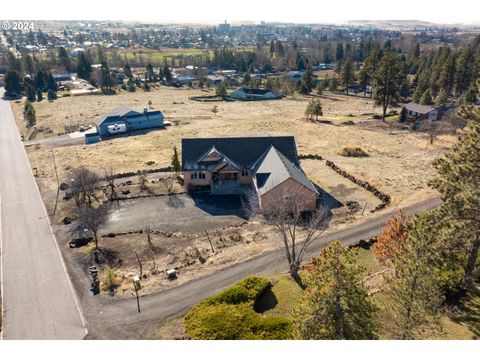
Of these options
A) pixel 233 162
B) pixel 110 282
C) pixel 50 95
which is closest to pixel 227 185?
pixel 233 162

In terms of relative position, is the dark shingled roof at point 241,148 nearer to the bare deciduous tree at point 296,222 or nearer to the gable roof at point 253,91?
the bare deciduous tree at point 296,222

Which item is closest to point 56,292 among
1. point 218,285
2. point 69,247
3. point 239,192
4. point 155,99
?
point 69,247

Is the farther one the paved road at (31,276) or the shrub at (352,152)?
the shrub at (352,152)

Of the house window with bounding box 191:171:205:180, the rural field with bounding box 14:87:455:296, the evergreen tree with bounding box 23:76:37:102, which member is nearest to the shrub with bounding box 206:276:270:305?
the rural field with bounding box 14:87:455:296

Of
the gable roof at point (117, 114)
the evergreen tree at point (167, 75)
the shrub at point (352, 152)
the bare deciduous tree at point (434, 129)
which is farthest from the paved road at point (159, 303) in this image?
the evergreen tree at point (167, 75)

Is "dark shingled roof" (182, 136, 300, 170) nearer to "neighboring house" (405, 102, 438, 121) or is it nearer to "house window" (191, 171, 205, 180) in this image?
"house window" (191, 171, 205, 180)

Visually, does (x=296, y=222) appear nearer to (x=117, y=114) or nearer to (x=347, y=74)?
(x=117, y=114)
